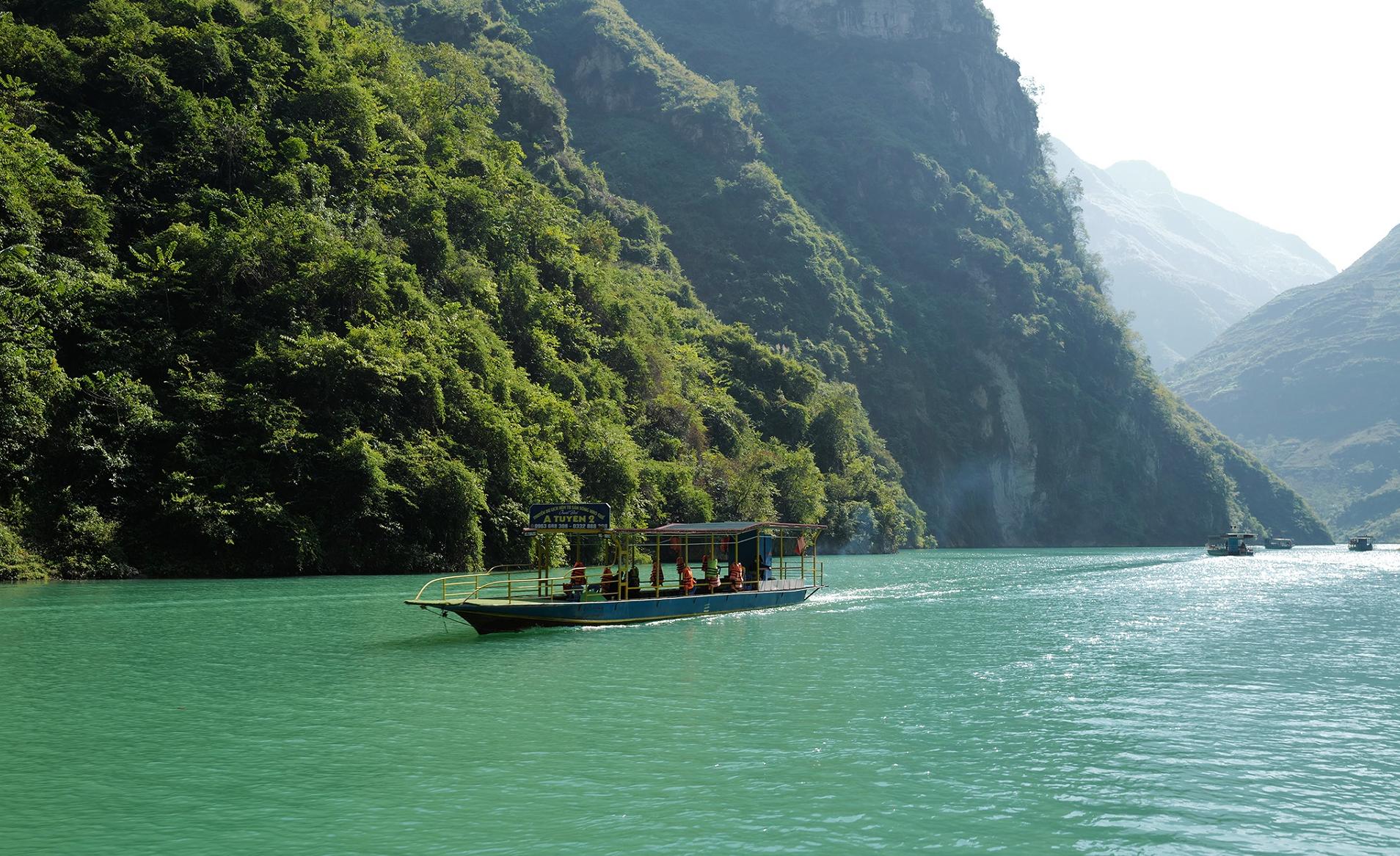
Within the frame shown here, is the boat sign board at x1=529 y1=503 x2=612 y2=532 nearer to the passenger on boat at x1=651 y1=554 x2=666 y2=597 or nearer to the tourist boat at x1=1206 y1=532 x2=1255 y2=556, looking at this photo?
the passenger on boat at x1=651 y1=554 x2=666 y2=597

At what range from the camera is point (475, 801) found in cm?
1304

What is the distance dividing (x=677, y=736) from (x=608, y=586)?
15.7 m

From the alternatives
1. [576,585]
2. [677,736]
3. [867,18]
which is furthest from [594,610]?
[867,18]

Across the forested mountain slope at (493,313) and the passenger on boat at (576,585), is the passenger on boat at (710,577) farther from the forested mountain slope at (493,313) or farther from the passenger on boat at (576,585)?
the forested mountain slope at (493,313)

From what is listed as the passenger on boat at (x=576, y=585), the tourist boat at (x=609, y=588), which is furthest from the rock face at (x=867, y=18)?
the passenger on boat at (x=576, y=585)

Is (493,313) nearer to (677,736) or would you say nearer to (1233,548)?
(677,736)

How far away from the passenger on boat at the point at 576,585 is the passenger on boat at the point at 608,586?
0.85 metres

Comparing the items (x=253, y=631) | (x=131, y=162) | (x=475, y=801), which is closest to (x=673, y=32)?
(x=131, y=162)

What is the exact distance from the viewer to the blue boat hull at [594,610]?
27.7m

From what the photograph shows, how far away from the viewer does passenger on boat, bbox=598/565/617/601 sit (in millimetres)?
32125

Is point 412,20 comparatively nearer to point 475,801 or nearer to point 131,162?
point 131,162

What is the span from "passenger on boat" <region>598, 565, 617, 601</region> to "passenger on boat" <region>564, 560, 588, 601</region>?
848 millimetres

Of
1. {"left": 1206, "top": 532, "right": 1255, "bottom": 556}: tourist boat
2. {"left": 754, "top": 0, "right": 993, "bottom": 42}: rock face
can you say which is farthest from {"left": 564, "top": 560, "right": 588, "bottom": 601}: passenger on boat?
{"left": 754, "top": 0, "right": 993, "bottom": 42}: rock face

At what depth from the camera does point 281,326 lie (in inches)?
1983
